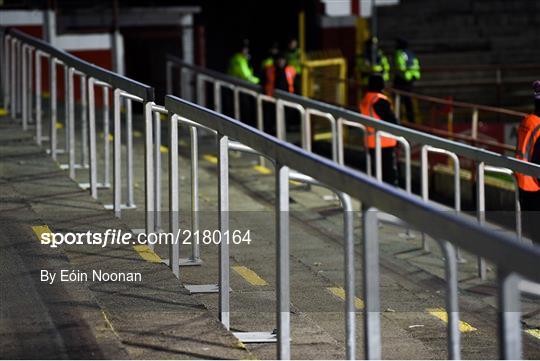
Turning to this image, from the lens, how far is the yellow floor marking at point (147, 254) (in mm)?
8203

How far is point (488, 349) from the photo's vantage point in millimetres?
7590

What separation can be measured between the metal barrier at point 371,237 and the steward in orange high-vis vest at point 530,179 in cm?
366

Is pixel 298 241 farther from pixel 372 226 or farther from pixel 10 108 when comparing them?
pixel 372 226

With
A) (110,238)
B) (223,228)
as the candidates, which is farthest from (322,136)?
(223,228)

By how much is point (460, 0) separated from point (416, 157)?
39.9 feet

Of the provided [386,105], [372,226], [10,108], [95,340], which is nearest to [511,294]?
[372,226]

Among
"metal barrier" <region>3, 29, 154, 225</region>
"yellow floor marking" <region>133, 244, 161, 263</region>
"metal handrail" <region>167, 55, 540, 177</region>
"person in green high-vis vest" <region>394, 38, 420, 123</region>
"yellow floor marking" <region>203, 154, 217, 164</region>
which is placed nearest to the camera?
"yellow floor marking" <region>133, 244, 161, 263</region>

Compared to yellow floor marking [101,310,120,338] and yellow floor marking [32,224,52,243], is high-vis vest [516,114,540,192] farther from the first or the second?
yellow floor marking [101,310,120,338]

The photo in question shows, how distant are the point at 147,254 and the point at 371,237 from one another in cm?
357

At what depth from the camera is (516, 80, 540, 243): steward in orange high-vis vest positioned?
1065 cm

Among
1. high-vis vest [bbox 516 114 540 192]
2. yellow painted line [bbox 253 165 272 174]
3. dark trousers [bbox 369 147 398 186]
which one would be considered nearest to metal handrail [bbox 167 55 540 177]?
high-vis vest [bbox 516 114 540 192]

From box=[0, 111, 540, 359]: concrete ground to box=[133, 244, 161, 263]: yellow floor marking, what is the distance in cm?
9

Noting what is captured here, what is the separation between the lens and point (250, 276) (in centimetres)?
897

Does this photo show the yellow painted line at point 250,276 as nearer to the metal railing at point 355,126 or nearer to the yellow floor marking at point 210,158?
the metal railing at point 355,126
